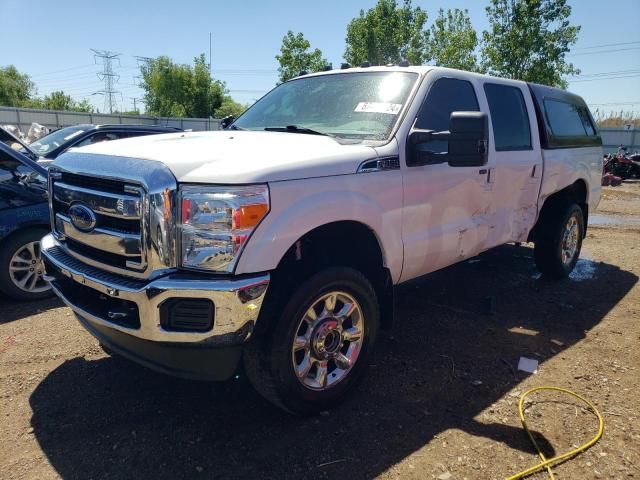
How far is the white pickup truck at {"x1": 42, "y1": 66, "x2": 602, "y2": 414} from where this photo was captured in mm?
2363

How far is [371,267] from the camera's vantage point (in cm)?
323

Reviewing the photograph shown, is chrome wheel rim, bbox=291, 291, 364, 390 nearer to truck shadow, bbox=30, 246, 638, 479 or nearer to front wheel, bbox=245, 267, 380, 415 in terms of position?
front wheel, bbox=245, 267, 380, 415

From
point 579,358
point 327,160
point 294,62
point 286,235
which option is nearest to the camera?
point 286,235

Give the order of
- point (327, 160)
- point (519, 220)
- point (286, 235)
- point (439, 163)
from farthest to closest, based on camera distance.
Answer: point (519, 220)
point (439, 163)
point (327, 160)
point (286, 235)

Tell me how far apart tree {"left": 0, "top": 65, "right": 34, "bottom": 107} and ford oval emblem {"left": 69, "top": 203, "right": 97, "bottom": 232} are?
6917cm

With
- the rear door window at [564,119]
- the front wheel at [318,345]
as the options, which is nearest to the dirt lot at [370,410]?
the front wheel at [318,345]

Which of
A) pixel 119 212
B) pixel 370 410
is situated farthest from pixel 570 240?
pixel 119 212

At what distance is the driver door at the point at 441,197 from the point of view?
10.8 feet

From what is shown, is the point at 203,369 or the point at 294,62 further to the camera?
the point at 294,62

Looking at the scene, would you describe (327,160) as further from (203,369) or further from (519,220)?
(519,220)

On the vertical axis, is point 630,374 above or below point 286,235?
below

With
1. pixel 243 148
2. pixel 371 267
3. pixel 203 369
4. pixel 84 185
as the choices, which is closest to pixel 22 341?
pixel 84 185

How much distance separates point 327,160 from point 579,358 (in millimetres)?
2596

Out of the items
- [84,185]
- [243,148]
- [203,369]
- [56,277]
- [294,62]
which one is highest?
[294,62]
